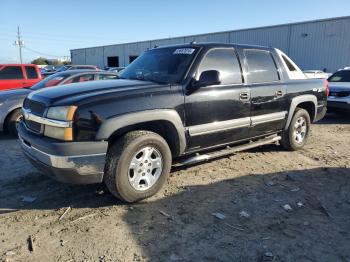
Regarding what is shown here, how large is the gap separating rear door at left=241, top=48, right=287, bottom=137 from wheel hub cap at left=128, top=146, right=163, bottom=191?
5.98 ft

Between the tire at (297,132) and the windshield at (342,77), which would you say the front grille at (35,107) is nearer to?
the tire at (297,132)

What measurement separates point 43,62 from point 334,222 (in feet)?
252

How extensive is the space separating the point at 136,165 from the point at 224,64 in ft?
6.55

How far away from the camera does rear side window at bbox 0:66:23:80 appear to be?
459 inches

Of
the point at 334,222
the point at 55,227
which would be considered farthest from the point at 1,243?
the point at 334,222

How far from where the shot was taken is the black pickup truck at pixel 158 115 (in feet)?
12.3

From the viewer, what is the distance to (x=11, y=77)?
11.7 m

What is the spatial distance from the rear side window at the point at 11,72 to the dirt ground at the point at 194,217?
688 centimetres

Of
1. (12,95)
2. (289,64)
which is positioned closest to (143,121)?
(289,64)

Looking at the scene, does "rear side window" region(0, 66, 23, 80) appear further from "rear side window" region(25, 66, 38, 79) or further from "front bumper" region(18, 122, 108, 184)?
"front bumper" region(18, 122, 108, 184)

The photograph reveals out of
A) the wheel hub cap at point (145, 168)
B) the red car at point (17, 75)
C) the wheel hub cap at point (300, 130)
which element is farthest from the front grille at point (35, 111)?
the red car at point (17, 75)

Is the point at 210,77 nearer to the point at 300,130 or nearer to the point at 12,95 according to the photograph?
the point at 300,130

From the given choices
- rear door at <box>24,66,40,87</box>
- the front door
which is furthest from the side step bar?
rear door at <box>24,66,40,87</box>

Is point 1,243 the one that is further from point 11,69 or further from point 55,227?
point 11,69
